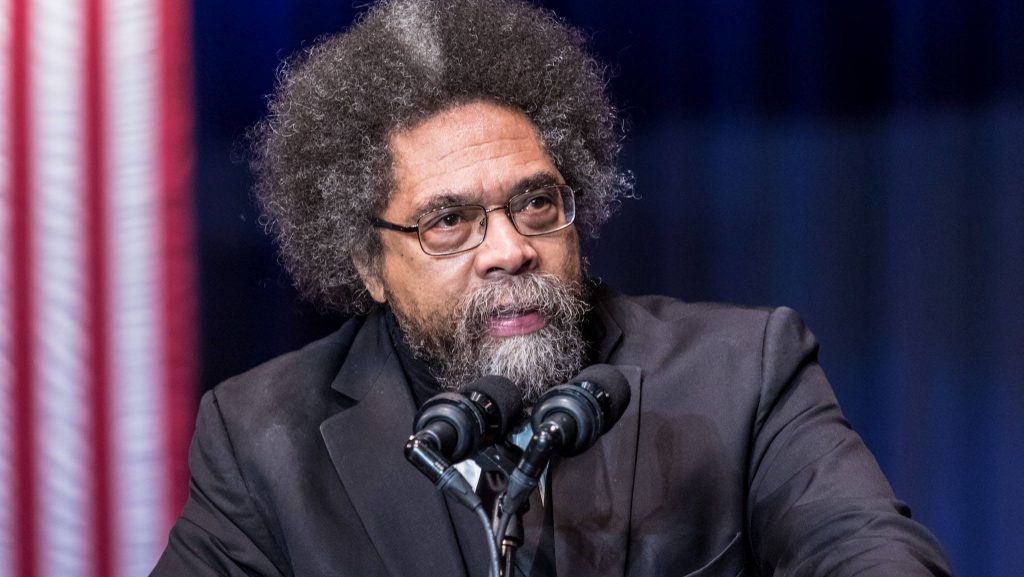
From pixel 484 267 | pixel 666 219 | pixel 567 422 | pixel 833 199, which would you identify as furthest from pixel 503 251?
pixel 833 199

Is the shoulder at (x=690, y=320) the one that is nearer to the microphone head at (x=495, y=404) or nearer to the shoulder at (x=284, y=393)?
the shoulder at (x=284, y=393)

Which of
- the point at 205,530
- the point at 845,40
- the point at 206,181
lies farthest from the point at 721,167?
the point at 205,530

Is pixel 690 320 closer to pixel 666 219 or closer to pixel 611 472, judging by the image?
pixel 611 472

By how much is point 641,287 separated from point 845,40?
3.03 feet

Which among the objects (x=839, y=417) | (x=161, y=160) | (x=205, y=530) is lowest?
(x=205, y=530)

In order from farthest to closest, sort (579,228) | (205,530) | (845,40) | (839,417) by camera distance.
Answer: (845,40)
(579,228)
(205,530)
(839,417)

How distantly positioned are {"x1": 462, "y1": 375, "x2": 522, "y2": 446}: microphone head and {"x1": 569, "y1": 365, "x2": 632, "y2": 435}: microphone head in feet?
0.33

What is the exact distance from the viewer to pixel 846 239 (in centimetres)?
323

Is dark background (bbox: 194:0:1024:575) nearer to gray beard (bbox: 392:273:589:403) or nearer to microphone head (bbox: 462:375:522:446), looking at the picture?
gray beard (bbox: 392:273:589:403)

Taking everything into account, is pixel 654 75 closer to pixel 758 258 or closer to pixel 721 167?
pixel 721 167

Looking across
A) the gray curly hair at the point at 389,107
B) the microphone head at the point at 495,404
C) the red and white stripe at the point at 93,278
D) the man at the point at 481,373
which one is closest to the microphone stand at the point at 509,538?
the microphone head at the point at 495,404

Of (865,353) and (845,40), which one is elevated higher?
(845,40)

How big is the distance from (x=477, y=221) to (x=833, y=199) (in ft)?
4.56

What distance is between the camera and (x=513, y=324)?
222 cm
